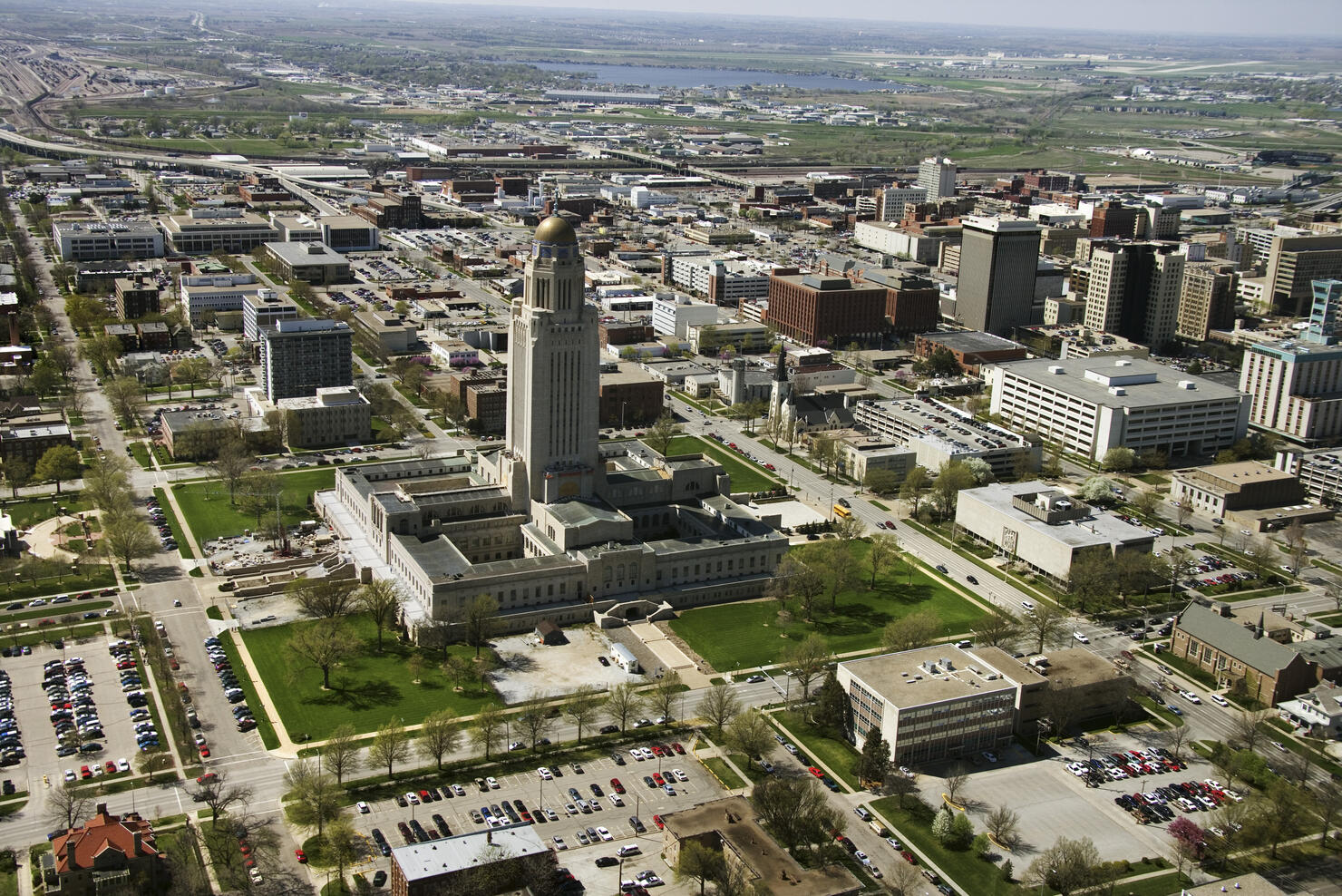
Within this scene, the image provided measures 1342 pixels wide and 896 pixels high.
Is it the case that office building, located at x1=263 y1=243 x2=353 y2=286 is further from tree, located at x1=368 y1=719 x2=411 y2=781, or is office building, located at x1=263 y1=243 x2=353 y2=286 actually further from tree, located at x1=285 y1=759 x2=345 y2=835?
tree, located at x1=285 y1=759 x2=345 y2=835

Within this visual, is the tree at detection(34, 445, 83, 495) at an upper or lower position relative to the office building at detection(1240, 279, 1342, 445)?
lower

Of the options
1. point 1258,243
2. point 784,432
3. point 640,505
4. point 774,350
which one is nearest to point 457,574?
point 640,505

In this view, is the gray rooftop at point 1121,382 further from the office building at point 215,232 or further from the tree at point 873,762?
the office building at point 215,232

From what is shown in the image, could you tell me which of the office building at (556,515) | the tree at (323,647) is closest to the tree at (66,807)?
the tree at (323,647)

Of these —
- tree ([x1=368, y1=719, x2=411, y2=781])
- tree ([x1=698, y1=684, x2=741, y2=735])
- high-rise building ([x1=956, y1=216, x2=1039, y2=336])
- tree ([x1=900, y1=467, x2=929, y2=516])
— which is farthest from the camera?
high-rise building ([x1=956, y1=216, x2=1039, y2=336])

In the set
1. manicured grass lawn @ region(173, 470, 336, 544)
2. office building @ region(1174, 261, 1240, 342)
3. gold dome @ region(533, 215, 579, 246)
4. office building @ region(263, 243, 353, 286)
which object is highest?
gold dome @ region(533, 215, 579, 246)

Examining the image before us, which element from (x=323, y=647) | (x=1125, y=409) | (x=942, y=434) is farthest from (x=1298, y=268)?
(x=323, y=647)

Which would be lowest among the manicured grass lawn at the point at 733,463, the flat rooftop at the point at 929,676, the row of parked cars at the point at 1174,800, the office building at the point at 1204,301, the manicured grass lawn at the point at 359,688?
the manicured grass lawn at the point at 359,688

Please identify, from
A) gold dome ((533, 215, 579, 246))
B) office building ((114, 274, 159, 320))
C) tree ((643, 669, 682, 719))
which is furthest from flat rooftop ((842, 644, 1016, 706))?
office building ((114, 274, 159, 320))
